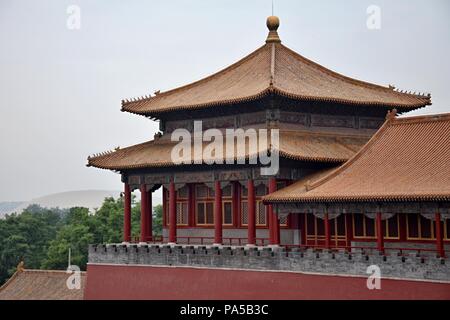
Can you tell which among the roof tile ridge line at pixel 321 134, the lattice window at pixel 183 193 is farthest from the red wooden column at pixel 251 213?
the lattice window at pixel 183 193

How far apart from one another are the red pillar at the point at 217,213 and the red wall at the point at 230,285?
6.14 ft

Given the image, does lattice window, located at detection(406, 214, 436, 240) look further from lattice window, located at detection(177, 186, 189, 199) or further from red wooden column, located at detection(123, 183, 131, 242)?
red wooden column, located at detection(123, 183, 131, 242)

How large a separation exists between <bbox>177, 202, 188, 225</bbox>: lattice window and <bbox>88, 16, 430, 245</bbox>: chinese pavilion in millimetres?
44

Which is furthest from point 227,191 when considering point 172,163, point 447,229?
point 447,229

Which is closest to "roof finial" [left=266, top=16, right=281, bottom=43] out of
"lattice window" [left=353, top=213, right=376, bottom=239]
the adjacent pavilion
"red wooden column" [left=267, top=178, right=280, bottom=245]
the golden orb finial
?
the golden orb finial

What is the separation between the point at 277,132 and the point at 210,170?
3390 mm

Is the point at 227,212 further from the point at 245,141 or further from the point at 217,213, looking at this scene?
the point at 245,141

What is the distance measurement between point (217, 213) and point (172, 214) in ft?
9.12

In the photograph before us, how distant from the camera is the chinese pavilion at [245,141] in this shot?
42.6 metres

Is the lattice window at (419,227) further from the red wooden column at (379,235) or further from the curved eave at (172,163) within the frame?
the curved eave at (172,163)

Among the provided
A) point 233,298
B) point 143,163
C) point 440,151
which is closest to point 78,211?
point 143,163

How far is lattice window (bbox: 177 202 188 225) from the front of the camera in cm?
4669

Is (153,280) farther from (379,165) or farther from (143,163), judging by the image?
(379,165)

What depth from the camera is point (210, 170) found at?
44.1 metres
